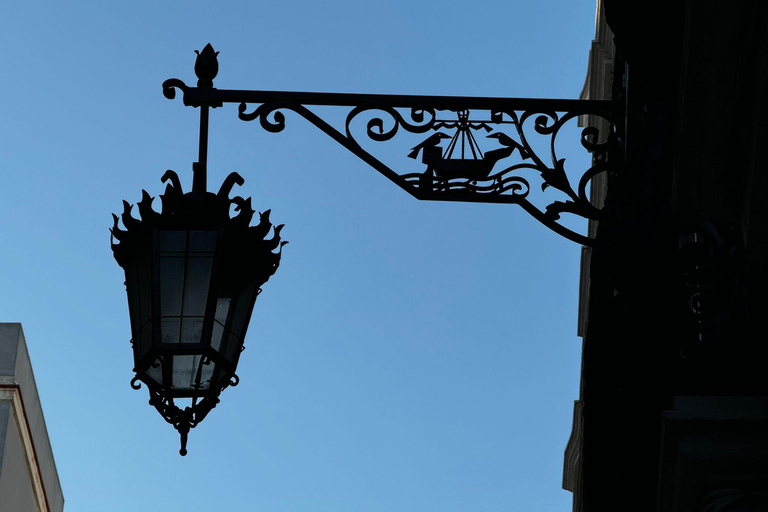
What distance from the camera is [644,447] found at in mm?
5613

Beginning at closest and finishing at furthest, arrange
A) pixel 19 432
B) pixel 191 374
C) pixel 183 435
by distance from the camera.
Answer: pixel 191 374, pixel 183 435, pixel 19 432

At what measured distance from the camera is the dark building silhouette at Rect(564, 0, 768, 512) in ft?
17.1

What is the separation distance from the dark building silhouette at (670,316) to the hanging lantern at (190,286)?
184cm

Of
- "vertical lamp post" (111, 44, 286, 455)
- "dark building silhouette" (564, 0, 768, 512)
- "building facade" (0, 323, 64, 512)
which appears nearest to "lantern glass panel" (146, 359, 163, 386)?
"vertical lamp post" (111, 44, 286, 455)

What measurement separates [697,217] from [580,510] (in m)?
1.50

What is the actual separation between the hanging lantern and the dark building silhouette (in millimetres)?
1838

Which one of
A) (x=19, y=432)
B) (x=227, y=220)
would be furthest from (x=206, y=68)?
(x=19, y=432)

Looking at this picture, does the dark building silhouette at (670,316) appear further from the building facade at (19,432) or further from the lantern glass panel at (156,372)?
the building facade at (19,432)

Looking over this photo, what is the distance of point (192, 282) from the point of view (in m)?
6.62

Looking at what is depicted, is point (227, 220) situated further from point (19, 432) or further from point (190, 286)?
point (19, 432)

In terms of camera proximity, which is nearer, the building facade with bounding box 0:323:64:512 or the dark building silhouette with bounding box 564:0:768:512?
the dark building silhouette with bounding box 564:0:768:512

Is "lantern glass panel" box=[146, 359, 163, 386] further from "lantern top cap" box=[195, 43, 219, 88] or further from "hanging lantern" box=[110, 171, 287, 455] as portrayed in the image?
"lantern top cap" box=[195, 43, 219, 88]

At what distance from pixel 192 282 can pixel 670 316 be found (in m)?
2.33

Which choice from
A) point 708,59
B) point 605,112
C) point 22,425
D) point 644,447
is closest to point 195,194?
point 605,112
